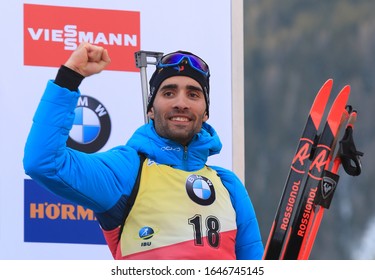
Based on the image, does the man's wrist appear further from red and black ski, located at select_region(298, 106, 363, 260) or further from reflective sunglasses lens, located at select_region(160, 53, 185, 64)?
red and black ski, located at select_region(298, 106, 363, 260)

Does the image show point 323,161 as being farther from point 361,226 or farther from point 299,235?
point 361,226

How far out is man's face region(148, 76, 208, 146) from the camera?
14.3ft

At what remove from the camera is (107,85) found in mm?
5664

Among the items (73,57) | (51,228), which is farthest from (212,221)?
(51,228)

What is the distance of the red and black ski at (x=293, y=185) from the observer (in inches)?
179

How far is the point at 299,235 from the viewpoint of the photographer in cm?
456

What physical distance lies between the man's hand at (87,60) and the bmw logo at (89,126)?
1563 mm

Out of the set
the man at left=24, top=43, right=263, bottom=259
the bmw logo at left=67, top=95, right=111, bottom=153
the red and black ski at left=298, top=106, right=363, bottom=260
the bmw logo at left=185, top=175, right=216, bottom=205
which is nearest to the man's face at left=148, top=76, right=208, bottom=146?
the man at left=24, top=43, right=263, bottom=259

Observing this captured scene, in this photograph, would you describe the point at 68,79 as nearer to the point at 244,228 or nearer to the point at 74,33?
the point at 244,228

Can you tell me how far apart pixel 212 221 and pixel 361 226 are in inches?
259

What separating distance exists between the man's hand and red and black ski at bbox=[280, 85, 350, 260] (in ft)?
2.94

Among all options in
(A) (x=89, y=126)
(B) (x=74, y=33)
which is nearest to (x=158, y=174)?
(A) (x=89, y=126)

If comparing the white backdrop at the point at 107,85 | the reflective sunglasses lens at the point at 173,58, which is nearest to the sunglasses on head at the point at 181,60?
the reflective sunglasses lens at the point at 173,58

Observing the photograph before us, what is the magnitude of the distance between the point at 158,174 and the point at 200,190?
148 mm
